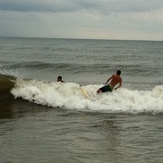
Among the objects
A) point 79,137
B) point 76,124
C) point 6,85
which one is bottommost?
point 79,137

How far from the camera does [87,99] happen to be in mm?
13523

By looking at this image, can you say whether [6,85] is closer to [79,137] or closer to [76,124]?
[76,124]

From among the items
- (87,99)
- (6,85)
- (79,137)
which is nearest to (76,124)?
(79,137)

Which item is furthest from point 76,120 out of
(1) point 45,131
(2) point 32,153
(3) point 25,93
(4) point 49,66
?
(4) point 49,66

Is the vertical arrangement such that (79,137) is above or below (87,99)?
below

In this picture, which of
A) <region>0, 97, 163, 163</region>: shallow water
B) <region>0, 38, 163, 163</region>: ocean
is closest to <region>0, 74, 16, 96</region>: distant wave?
<region>0, 38, 163, 163</region>: ocean

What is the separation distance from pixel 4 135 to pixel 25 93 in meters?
6.01

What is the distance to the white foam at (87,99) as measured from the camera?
12637mm

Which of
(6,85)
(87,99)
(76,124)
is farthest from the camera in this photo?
(6,85)

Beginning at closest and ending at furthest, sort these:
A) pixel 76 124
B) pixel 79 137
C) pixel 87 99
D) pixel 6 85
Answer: pixel 79 137
pixel 76 124
pixel 87 99
pixel 6 85

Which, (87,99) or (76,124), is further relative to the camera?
(87,99)

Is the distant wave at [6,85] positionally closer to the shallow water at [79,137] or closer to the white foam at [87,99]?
the white foam at [87,99]

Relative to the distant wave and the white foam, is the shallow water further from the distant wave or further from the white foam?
the distant wave

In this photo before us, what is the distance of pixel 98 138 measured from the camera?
8477 mm
